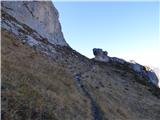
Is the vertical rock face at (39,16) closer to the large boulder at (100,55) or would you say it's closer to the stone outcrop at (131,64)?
the large boulder at (100,55)

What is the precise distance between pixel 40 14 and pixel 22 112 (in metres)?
58.1

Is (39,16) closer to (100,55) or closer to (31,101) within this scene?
(100,55)

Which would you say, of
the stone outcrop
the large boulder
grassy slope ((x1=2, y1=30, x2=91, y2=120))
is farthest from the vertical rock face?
grassy slope ((x1=2, y1=30, x2=91, y2=120))

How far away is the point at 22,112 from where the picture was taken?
12000mm

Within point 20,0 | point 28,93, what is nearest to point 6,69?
point 28,93

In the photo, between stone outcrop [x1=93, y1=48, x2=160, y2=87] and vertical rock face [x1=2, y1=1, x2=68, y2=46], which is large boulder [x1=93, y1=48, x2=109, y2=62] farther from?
vertical rock face [x1=2, y1=1, x2=68, y2=46]

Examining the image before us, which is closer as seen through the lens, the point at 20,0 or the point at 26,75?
the point at 26,75

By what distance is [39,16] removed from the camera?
6781cm

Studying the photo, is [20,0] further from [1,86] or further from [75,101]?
[1,86]

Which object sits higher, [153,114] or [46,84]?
[46,84]

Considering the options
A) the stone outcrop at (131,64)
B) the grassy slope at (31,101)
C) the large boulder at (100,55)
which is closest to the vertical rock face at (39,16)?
the large boulder at (100,55)

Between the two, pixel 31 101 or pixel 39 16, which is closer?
pixel 31 101

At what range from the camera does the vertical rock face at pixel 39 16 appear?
183ft

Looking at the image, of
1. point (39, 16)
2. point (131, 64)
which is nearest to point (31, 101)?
point (39, 16)
